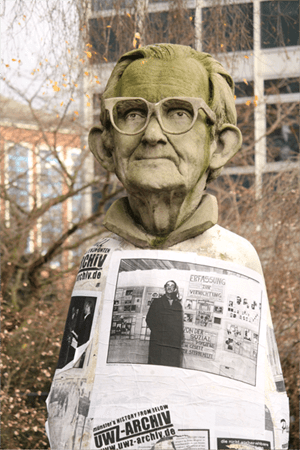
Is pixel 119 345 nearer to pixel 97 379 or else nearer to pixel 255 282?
pixel 97 379

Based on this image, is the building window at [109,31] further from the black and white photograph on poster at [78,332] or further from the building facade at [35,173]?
the black and white photograph on poster at [78,332]

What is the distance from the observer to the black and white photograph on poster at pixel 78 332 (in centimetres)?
190

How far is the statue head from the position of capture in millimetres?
1838

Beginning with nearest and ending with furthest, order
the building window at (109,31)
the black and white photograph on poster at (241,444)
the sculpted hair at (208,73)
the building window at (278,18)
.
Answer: the black and white photograph on poster at (241,444), the sculpted hair at (208,73), the building window at (278,18), the building window at (109,31)

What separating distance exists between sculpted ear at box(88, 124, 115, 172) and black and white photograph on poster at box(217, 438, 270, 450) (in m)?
0.98

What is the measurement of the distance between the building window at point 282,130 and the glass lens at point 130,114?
4186mm

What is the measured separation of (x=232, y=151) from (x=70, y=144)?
449 cm

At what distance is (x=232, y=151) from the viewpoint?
79.0 inches

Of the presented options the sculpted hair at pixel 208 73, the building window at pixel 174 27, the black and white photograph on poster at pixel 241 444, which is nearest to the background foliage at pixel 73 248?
the building window at pixel 174 27

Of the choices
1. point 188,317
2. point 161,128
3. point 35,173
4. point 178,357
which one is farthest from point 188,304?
point 35,173

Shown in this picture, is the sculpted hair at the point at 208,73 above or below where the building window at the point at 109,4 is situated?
below

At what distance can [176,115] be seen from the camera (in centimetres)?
187

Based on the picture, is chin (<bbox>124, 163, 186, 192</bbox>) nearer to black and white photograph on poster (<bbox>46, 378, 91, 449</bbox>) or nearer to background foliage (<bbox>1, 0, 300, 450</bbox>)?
black and white photograph on poster (<bbox>46, 378, 91, 449</bbox>)

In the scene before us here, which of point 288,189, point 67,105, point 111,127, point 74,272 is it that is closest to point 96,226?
point 74,272
